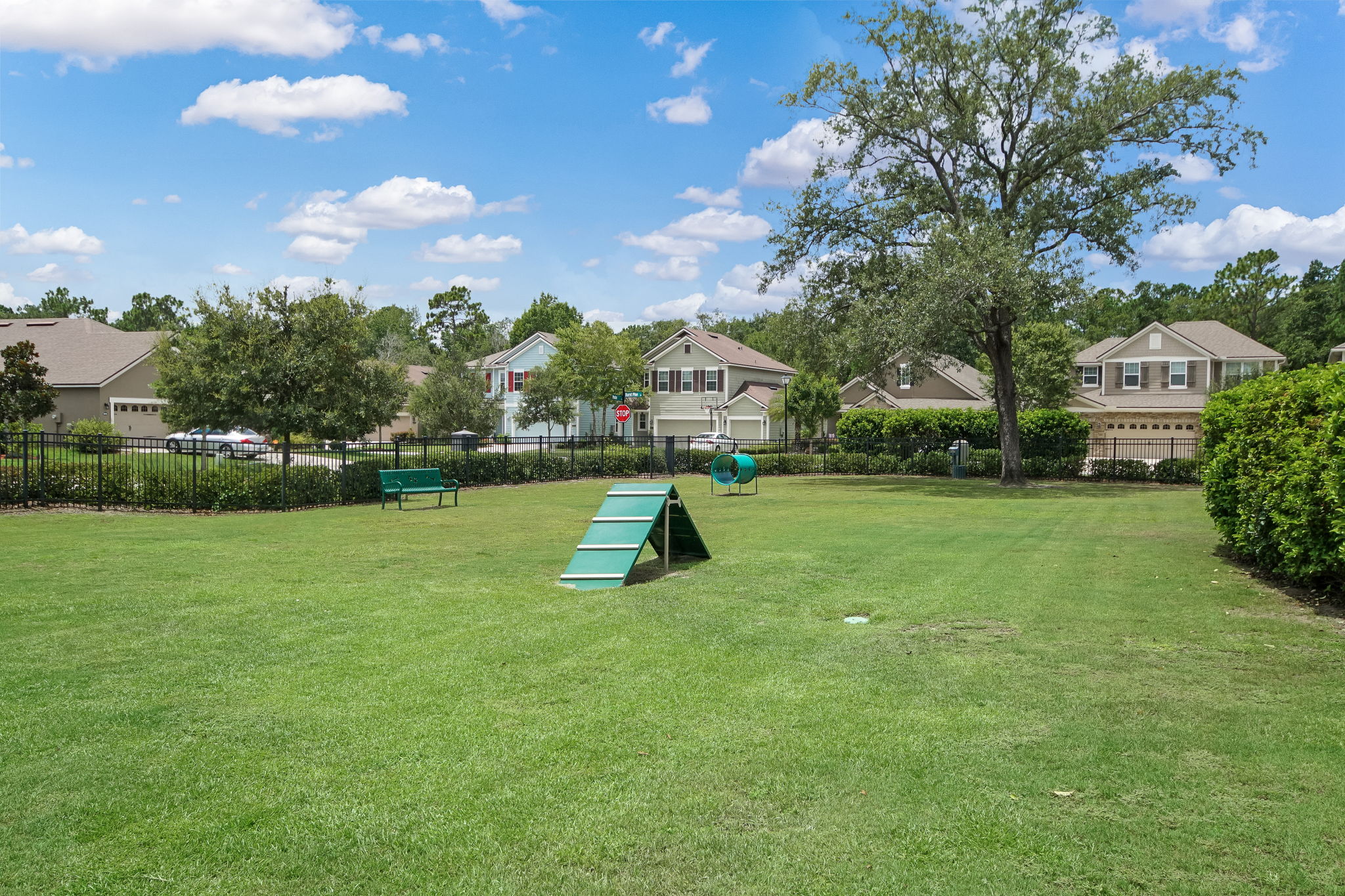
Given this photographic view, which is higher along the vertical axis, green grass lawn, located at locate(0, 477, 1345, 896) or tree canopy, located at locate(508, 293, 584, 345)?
tree canopy, located at locate(508, 293, 584, 345)

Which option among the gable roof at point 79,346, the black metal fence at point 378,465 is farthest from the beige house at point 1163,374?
the gable roof at point 79,346

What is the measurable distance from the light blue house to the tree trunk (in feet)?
116

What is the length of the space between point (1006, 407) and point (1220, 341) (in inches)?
1178

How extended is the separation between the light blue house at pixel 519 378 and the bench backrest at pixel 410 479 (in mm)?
39310

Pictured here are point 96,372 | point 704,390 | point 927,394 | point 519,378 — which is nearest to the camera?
point 96,372

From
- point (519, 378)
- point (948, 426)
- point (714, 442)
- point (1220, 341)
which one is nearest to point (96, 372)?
point (519, 378)

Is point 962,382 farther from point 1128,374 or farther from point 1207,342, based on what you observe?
point 1207,342

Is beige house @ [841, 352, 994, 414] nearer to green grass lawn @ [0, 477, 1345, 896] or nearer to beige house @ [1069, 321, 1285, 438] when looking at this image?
beige house @ [1069, 321, 1285, 438]

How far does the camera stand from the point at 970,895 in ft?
11.4

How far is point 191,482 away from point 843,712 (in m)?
18.0

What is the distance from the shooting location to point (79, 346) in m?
46.6

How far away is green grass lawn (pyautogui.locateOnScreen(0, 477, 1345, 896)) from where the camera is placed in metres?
3.71

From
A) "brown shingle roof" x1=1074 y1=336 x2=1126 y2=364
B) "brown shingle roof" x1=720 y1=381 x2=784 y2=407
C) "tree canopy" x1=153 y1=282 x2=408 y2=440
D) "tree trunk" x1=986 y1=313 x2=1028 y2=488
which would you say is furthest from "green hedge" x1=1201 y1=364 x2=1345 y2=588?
"brown shingle roof" x1=1074 y1=336 x2=1126 y2=364

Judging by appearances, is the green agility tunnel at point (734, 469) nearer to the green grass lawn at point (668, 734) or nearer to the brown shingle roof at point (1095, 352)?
the green grass lawn at point (668, 734)
